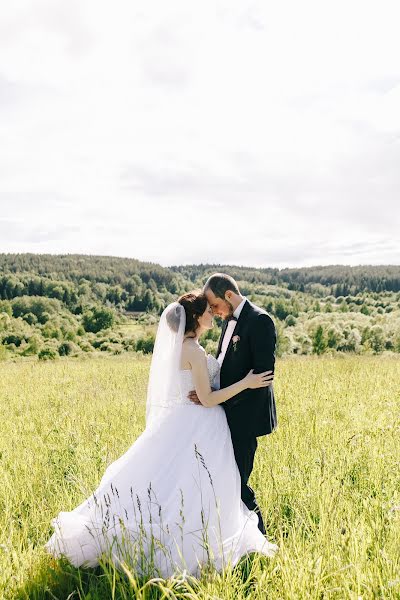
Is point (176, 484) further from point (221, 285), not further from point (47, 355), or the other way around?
point (47, 355)

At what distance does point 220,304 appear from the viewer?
3.71 m

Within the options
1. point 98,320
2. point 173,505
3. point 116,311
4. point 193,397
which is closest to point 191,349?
point 193,397

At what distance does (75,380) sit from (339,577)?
33.6 feet

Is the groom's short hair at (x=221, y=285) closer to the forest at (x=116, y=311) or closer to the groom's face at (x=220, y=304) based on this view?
the groom's face at (x=220, y=304)

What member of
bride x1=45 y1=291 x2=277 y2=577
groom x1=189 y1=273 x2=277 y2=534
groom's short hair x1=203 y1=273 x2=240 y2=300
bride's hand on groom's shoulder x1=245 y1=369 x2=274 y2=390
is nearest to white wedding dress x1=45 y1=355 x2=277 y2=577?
bride x1=45 y1=291 x2=277 y2=577

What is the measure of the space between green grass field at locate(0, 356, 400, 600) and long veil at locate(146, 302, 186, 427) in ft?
2.89

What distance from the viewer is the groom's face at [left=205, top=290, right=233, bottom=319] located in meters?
3.69

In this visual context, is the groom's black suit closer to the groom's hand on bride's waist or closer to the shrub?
the groom's hand on bride's waist

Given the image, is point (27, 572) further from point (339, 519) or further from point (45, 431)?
point (45, 431)

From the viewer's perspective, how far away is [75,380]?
1180 cm

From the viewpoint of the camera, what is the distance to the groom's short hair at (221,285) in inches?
143

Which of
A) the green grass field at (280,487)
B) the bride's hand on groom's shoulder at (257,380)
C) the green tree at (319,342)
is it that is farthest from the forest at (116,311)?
the bride's hand on groom's shoulder at (257,380)

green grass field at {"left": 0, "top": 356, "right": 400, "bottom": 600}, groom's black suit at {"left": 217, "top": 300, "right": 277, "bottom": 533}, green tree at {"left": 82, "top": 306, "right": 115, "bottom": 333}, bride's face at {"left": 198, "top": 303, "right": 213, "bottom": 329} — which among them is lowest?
green tree at {"left": 82, "top": 306, "right": 115, "bottom": 333}

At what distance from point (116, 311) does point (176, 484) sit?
148692mm
